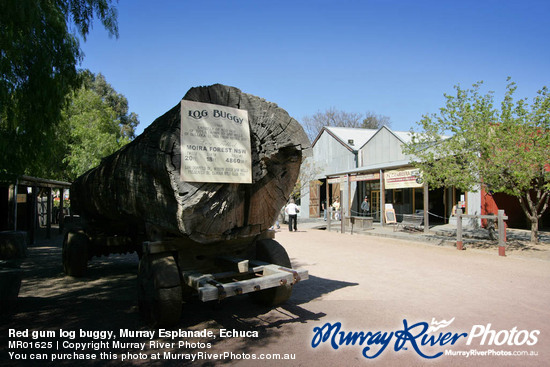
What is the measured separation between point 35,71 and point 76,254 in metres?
3.39

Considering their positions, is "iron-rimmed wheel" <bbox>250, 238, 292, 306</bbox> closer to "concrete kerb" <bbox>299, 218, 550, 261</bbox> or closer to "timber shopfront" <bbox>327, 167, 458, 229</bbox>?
"concrete kerb" <bbox>299, 218, 550, 261</bbox>

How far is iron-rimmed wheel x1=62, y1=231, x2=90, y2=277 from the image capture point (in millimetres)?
6832

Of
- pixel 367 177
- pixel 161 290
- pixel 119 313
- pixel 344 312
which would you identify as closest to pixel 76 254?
pixel 119 313

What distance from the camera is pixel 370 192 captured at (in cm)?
2291

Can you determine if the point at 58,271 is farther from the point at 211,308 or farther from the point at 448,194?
the point at 448,194

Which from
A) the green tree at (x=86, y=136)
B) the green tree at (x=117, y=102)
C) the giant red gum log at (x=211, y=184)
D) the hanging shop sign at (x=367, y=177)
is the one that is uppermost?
the green tree at (x=117, y=102)

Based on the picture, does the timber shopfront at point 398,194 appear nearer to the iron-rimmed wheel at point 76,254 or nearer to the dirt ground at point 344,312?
the dirt ground at point 344,312

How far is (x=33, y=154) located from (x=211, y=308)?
13.7 feet

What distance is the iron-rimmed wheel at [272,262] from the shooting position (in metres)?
→ 4.59

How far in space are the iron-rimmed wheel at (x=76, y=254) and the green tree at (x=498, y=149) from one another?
996 centimetres

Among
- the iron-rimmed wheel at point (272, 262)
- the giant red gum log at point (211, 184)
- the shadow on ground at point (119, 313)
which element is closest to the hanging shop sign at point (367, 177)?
the shadow on ground at point (119, 313)

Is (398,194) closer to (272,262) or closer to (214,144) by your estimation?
(272,262)

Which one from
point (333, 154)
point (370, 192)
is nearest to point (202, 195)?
point (370, 192)

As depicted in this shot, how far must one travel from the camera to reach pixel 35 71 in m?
5.49
